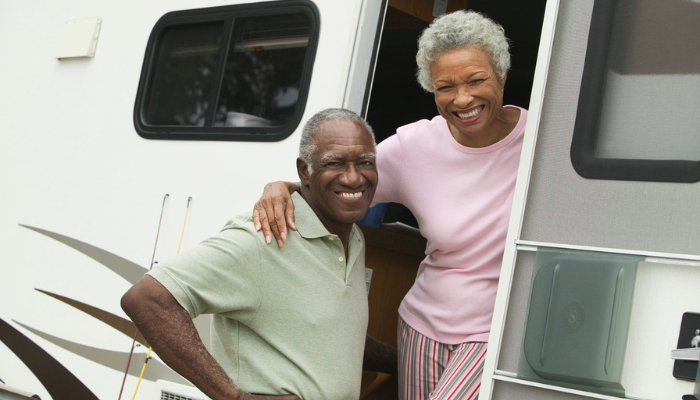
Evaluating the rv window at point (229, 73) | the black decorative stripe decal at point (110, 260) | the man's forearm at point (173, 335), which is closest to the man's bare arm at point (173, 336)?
the man's forearm at point (173, 335)

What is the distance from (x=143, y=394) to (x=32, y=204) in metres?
1.38

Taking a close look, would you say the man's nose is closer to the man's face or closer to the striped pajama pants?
the man's face

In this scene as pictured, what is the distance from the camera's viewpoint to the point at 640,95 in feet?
6.75

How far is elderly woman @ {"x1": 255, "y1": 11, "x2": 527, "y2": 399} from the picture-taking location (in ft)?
7.71

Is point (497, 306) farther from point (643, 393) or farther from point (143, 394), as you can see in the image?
point (143, 394)

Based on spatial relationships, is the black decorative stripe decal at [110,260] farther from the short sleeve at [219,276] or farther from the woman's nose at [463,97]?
the woman's nose at [463,97]

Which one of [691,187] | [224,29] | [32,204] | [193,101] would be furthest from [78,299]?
[691,187]

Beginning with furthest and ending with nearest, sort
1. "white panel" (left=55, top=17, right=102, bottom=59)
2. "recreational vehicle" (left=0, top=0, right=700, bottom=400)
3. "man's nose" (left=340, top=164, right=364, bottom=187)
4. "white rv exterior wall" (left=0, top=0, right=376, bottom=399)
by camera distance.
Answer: "white panel" (left=55, top=17, right=102, bottom=59), "white rv exterior wall" (left=0, top=0, right=376, bottom=399), "man's nose" (left=340, top=164, right=364, bottom=187), "recreational vehicle" (left=0, top=0, right=700, bottom=400)

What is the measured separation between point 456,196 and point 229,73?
4.80 feet

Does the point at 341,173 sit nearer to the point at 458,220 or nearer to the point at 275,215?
the point at 275,215

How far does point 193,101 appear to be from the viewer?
3.65 metres

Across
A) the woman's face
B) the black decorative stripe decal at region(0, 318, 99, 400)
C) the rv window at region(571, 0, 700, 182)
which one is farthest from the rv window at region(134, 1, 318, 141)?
the rv window at region(571, 0, 700, 182)

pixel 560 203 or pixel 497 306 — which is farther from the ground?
pixel 560 203

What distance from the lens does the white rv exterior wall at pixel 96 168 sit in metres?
3.22
